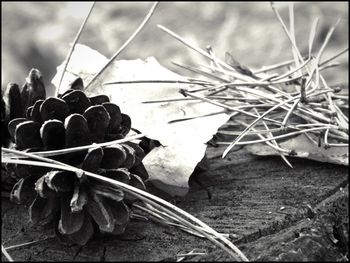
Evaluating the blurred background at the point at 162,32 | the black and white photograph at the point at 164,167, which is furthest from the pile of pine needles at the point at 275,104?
the blurred background at the point at 162,32

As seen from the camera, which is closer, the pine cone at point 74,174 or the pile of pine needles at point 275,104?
the pine cone at point 74,174

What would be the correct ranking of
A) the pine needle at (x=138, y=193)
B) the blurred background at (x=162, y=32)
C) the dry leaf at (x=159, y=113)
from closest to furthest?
the pine needle at (x=138, y=193), the dry leaf at (x=159, y=113), the blurred background at (x=162, y=32)

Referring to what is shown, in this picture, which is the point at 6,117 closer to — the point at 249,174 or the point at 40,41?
the point at 249,174

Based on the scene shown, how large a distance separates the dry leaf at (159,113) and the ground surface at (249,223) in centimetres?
4

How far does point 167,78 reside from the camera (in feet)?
2.73

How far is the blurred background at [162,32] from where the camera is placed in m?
2.29

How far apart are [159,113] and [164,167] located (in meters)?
0.09

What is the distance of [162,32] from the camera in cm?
254

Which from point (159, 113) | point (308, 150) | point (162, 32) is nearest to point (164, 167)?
point (159, 113)

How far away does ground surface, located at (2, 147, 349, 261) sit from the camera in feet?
2.06

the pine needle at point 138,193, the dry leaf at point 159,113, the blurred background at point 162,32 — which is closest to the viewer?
the pine needle at point 138,193

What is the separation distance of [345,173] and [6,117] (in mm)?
427

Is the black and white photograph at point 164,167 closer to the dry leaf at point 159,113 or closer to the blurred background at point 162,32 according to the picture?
the dry leaf at point 159,113

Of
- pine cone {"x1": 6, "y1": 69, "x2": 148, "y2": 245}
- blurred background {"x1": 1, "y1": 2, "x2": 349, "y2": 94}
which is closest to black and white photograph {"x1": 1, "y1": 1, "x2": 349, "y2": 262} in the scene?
pine cone {"x1": 6, "y1": 69, "x2": 148, "y2": 245}
